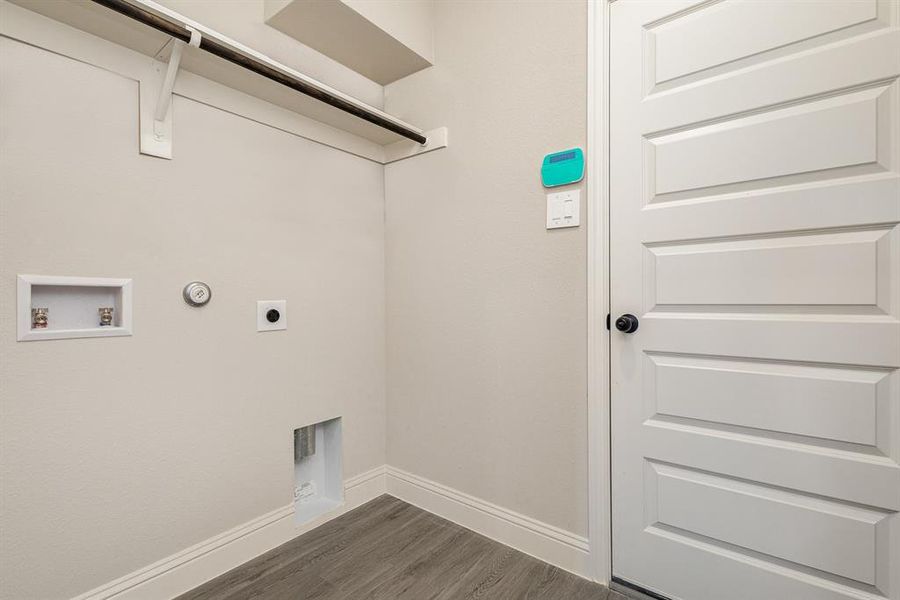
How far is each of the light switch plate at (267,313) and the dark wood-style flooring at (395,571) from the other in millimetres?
927

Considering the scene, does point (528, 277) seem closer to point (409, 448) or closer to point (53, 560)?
point (409, 448)

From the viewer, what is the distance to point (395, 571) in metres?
1.52

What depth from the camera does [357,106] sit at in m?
1.66

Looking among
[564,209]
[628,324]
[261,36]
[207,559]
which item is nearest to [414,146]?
[261,36]

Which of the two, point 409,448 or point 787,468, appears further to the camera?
point 409,448

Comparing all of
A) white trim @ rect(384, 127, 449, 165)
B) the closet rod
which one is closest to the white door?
white trim @ rect(384, 127, 449, 165)

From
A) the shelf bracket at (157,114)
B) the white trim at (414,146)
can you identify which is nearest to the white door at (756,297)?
the white trim at (414,146)

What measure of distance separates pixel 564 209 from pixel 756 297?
0.68 meters

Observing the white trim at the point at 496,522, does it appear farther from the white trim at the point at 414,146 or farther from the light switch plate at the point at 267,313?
the white trim at the point at 414,146

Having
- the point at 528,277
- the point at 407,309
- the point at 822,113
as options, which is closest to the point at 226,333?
the point at 407,309

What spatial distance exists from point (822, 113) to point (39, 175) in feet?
7.31

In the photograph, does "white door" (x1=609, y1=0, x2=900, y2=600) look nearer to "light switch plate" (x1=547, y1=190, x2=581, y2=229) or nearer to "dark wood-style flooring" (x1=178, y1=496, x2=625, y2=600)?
"light switch plate" (x1=547, y1=190, x2=581, y2=229)

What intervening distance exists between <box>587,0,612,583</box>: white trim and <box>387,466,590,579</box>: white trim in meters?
0.08

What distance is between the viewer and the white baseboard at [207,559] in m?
1.28
